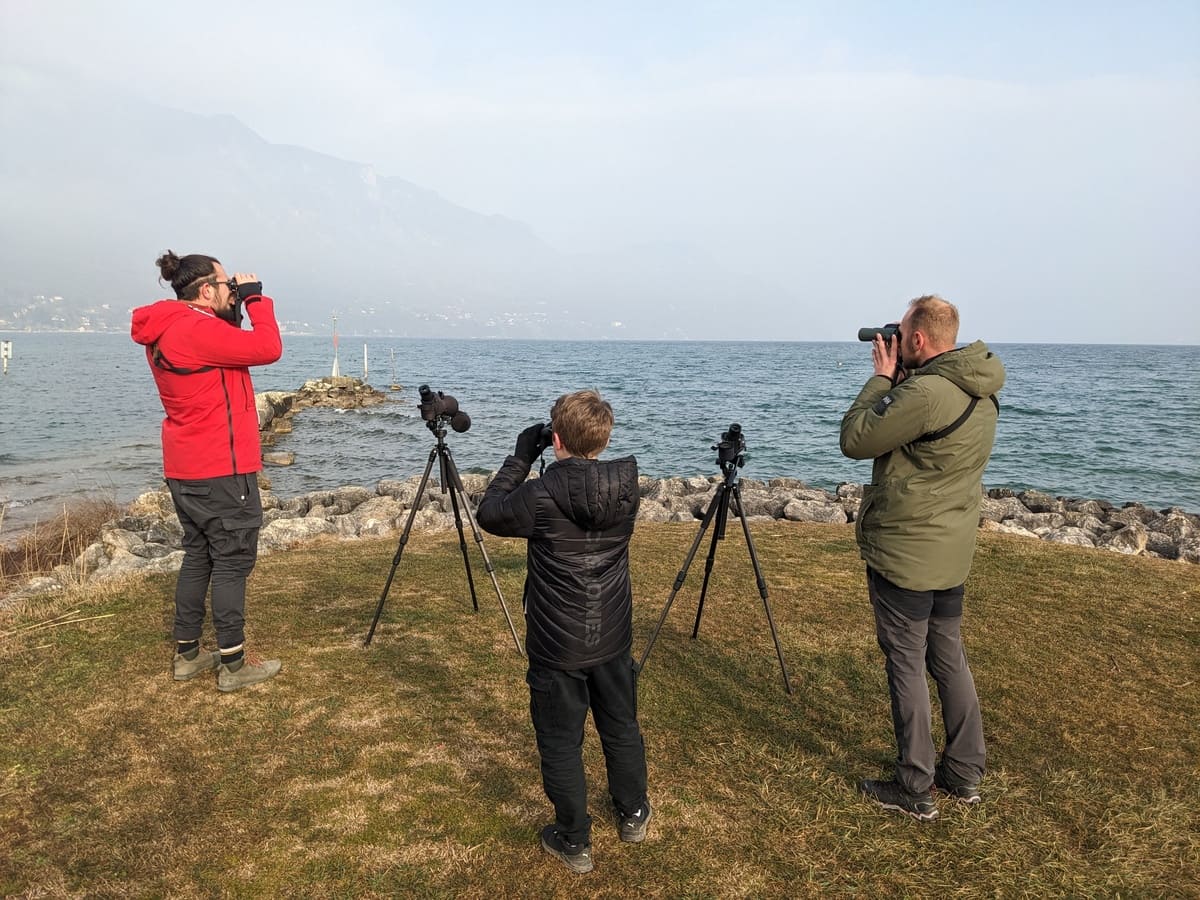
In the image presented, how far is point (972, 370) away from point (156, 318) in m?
4.60

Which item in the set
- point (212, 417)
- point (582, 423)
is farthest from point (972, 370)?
point (212, 417)

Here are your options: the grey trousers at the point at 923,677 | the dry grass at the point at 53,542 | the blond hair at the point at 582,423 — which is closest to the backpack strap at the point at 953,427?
the grey trousers at the point at 923,677

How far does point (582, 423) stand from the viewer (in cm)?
300

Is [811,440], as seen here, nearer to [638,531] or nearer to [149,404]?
[638,531]

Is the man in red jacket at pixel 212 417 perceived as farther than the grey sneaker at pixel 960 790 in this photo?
Yes

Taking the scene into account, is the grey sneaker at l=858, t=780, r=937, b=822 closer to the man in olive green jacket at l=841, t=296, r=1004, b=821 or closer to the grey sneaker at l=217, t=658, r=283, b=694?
the man in olive green jacket at l=841, t=296, r=1004, b=821

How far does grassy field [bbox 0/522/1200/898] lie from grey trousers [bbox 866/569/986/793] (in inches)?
11.3

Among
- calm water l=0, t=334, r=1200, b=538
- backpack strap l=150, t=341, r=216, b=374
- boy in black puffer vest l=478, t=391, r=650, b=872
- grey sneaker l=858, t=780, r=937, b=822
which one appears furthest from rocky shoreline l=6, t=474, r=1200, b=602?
boy in black puffer vest l=478, t=391, r=650, b=872

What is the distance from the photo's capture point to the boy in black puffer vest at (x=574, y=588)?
298 cm

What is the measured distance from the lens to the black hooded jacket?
2965 millimetres

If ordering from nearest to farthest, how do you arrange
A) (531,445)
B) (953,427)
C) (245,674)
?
(531,445) → (953,427) → (245,674)

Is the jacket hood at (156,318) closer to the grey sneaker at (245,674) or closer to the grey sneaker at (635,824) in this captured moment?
the grey sneaker at (245,674)

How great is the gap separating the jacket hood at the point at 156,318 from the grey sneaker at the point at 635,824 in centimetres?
387

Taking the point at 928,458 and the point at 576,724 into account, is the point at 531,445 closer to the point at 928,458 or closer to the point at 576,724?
the point at 576,724
